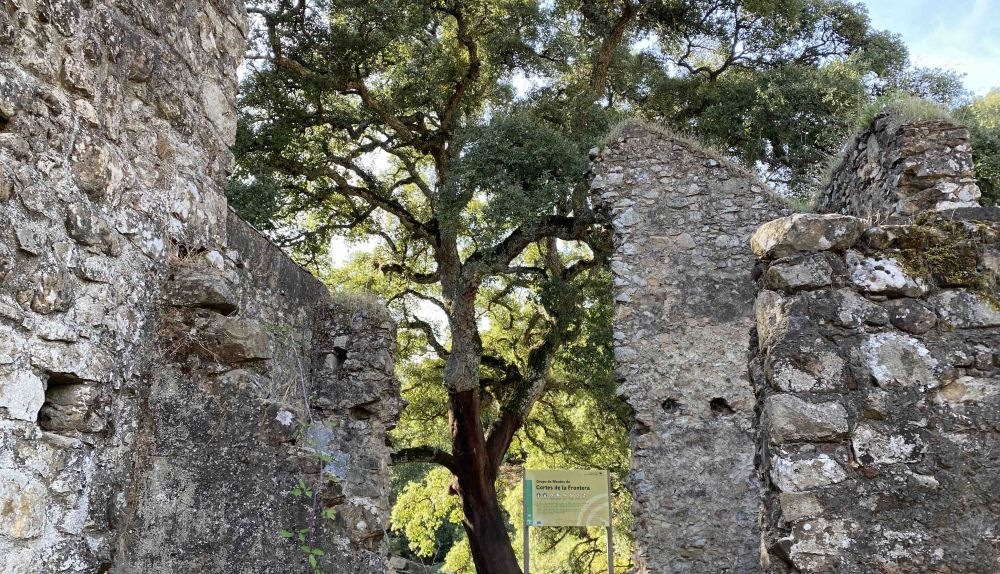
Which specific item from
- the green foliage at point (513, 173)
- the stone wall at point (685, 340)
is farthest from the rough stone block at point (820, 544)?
the green foliage at point (513, 173)

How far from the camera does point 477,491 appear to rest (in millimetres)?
12539

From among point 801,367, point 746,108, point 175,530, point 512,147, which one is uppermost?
point 746,108

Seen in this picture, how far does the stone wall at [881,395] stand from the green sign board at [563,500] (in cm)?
676

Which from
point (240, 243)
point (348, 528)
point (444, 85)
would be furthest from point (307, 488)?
point (444, 85)

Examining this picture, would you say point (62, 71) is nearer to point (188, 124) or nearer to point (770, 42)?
point (188, 124)

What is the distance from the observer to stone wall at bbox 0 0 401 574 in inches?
88.0

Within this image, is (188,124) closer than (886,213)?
Yes

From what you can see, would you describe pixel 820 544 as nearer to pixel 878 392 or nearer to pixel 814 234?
pixel 878 392

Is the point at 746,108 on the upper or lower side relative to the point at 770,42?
lower

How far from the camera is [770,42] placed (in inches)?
550

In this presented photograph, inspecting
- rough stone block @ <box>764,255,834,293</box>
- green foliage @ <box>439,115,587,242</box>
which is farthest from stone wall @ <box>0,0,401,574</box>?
green foliage @ <box>439,115,587,242</box>

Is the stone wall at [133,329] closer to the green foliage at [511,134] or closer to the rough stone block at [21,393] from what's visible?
the rough stone block at [21,393]

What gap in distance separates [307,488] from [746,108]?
37.9 feet

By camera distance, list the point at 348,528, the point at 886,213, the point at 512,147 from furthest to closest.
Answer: the point at 512,147
the point at 886,213
the point at 348,528
